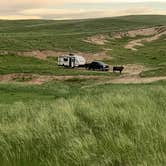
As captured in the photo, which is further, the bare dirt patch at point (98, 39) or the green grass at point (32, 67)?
the bare dirt patch at point (98, 39)

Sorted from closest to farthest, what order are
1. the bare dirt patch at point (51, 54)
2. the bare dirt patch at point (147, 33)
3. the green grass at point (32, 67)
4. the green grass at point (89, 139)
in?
the green grass at point (89, 139) → the green grass at point (32, 67) → the bare dirt patch at point (51, 54) → the bare dirt patch at point (147, 33)

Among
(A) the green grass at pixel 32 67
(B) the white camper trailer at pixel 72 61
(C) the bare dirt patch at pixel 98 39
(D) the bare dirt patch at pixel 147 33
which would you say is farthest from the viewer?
(D) the bare dirt patch at pixel 147 33

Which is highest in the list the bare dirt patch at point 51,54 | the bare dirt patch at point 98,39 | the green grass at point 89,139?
the green grass at point 89,139

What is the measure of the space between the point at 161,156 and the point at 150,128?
1261 mm

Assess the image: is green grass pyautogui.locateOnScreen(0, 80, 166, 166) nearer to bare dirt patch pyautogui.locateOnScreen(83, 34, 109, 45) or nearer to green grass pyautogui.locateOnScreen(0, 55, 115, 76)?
green grass pyautogui.locateOnScreen(0, 55, 115, 76)

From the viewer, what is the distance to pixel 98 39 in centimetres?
11619

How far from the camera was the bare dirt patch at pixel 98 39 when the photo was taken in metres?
109

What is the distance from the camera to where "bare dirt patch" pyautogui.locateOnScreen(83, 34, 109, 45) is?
109 meters

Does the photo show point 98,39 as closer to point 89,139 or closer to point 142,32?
point 142,32

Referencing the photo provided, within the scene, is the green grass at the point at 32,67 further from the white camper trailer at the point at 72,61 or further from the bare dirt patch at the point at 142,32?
the bare dirt patch at the point at 142,32

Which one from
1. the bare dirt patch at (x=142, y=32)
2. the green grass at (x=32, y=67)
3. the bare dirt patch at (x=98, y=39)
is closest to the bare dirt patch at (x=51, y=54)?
the green grass at (x=32, y=67)

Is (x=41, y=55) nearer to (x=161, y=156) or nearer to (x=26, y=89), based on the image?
(x=26, y=89)

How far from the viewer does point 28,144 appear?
783 centimetres

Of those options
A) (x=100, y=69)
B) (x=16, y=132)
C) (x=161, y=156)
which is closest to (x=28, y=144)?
(x=16, y=132)
